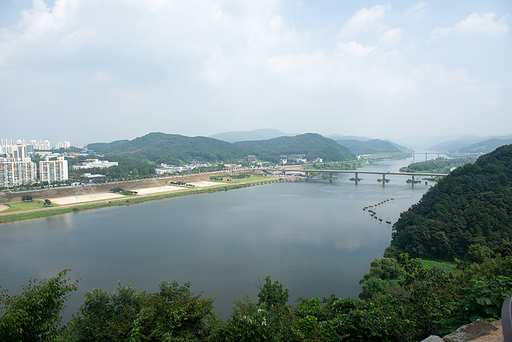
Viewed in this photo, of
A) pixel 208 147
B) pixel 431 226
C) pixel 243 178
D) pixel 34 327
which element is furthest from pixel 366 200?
pixel 208 147

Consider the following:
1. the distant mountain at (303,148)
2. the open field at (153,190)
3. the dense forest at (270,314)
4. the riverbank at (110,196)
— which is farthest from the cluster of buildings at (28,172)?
the distant mountain at (303,148)

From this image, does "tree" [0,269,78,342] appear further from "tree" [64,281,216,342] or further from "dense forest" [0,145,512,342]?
"tree" [64,281,216,342]

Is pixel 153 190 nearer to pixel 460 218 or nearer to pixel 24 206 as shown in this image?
pixel 24 206

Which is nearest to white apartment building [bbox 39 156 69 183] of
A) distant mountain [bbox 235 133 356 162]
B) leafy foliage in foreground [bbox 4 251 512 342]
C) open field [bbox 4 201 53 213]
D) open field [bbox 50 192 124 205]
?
open field [bbox 50 192 124 205]

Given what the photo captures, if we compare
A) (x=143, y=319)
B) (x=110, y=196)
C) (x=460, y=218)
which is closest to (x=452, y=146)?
(x=460, y=218)

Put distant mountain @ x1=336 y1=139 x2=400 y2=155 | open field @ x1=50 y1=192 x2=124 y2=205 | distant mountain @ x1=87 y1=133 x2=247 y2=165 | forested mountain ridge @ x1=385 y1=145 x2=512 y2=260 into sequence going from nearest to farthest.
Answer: forested mountain ridge @ x1=385 y1=145 x2=512 y2=260 → open field @ x1=50 y1=192 x2=124 y2=205 → distant mountain @ x1=87 y1=133 x2=247 y2=165 → distant mountain @ x1=336 y1=139 x2=400 y2=155

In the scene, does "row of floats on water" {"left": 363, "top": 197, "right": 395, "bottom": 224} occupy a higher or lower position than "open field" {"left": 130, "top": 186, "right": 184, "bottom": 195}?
lower

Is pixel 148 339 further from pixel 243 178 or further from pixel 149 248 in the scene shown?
pixel 243 178
